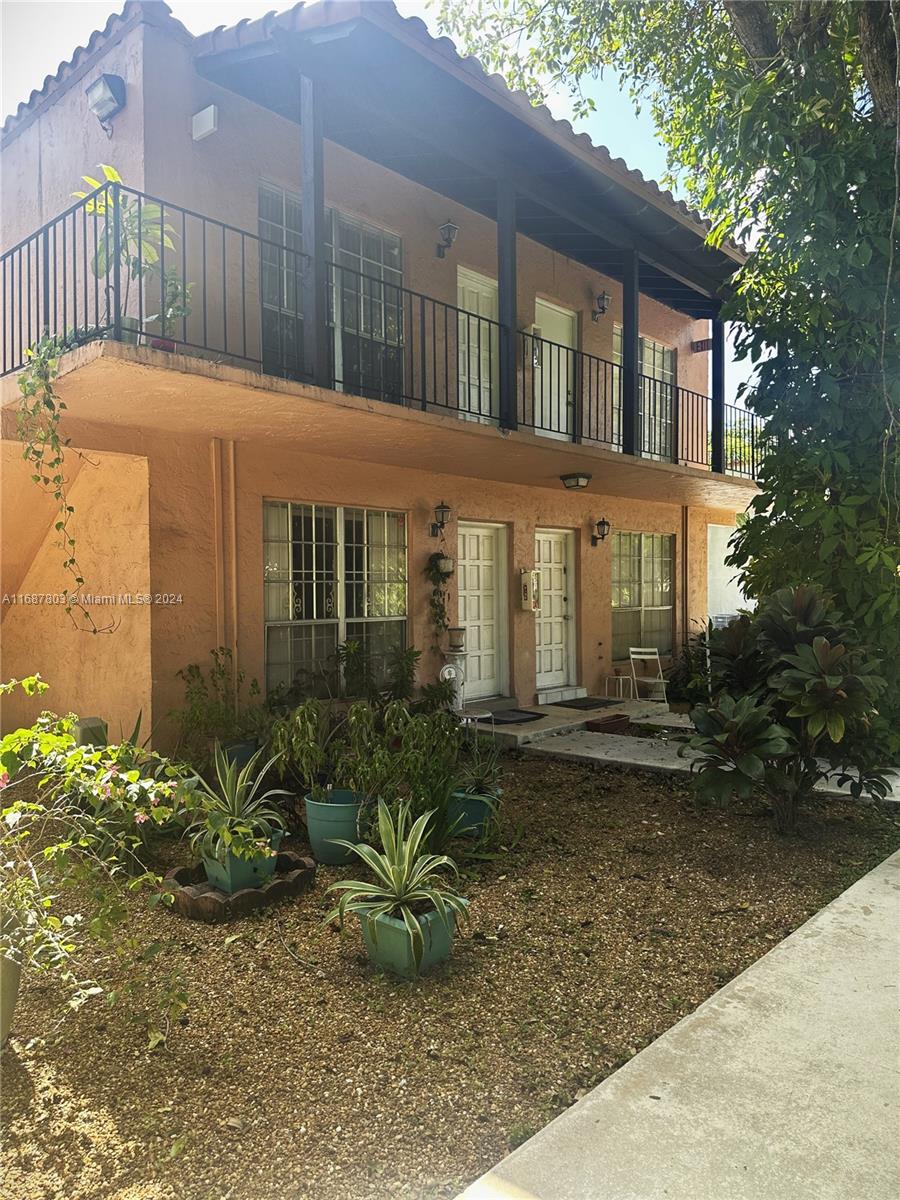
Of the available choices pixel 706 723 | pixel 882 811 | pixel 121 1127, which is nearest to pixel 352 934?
pixel 121 1127

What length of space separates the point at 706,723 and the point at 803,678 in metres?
0.62

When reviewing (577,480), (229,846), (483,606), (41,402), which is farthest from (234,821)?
(577,480)

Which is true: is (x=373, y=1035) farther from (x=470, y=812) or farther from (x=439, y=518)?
(x=439, y=518)

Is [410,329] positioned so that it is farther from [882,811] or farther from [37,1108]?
[37,1108]

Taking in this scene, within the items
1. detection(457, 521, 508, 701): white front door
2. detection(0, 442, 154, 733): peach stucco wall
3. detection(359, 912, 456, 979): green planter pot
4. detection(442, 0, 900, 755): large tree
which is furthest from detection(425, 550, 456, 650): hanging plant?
detection(359, 912, 456, 979): green planter pot

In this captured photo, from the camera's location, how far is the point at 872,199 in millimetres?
5770

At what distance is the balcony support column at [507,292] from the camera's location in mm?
7570

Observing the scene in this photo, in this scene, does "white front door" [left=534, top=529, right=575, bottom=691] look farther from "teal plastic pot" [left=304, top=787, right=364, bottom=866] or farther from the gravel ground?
"teal plastic pot" [left=304, top=787, right=364, bottom=866]

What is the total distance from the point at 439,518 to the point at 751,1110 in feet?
22.6

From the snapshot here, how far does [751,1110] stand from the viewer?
239 cm

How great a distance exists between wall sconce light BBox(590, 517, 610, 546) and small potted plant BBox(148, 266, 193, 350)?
6.55m

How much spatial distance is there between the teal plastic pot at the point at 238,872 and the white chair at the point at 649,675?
7.27 meters

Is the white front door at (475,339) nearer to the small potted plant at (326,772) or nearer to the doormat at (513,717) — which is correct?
the doormat at (513,717)

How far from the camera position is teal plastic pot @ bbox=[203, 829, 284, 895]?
4.20 meters
